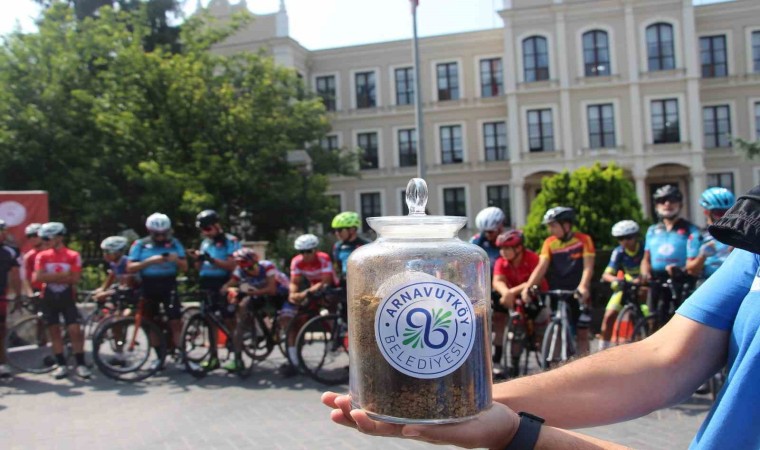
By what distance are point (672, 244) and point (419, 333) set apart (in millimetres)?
6336

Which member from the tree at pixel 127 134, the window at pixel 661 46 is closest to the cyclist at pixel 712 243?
the tree at pixel 127 134

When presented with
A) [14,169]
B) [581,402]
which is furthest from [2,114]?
[581,402]

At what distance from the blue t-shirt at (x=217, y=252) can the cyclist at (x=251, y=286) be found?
0.13 meters

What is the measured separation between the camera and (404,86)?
136 feet

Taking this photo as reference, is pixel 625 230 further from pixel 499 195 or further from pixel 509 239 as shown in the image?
pixel 499 195

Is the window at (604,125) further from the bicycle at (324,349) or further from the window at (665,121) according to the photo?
the bicycle at (324,349)

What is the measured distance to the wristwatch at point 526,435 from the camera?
1.45m

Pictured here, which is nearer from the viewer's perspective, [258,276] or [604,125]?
[258,276]

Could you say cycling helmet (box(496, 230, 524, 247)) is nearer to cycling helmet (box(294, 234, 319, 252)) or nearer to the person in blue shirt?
cycling helmet (box(294, 234, 319, 252))

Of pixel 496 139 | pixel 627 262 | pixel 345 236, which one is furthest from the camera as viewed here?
pixel 496 139

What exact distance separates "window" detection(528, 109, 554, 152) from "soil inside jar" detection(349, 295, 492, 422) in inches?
1448

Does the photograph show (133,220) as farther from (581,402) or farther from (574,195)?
(581,402)

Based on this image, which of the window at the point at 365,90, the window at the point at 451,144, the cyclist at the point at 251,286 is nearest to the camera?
the cyclist at the point at 251,286

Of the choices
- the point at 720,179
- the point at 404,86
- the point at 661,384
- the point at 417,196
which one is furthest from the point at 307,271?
the point at 404,86
